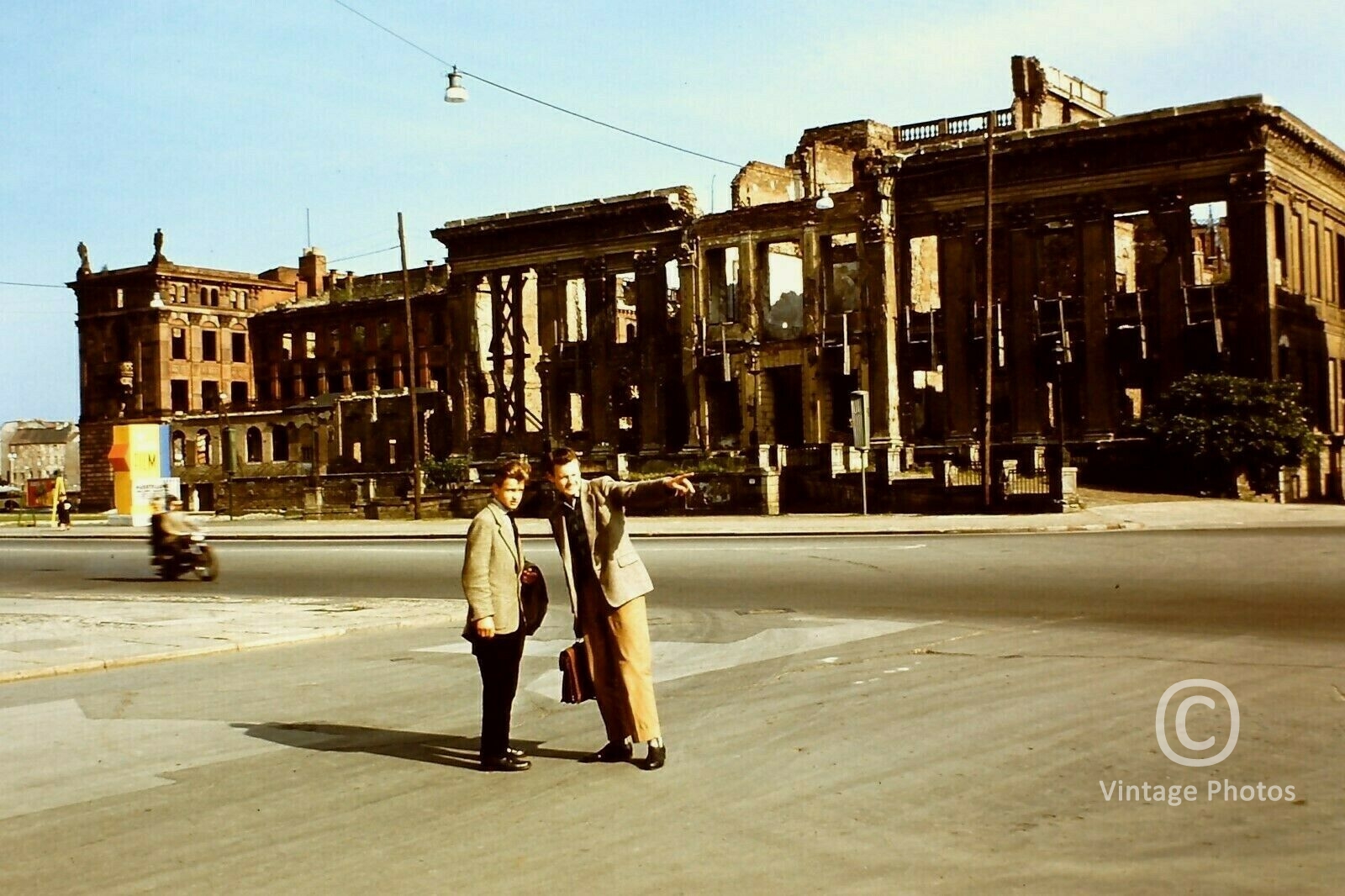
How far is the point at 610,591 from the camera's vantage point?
752 centimetres

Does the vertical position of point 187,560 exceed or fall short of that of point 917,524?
it exceeds it

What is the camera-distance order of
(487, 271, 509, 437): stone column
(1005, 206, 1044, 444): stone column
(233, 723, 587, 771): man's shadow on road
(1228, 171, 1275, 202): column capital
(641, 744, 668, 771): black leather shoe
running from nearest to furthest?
(641, 744, 668, 771): black leather shoe → (233, 723, 587, 771): man's shadow on road → (1228, 171, 1275, 202): column capital → (1005, 206, 1044, 444): stone column → (487, 271, 509, 437): stone column

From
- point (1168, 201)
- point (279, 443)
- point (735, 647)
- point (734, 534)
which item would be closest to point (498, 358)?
point (279, 443)

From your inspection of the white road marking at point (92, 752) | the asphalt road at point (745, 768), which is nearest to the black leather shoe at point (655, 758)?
the asphalt road at point (745, 768)

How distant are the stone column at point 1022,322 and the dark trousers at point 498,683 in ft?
139

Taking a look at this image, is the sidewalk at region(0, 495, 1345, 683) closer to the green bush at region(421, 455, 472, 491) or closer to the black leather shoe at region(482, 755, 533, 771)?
the black leather shoe at region(482, 755, 533, 771)

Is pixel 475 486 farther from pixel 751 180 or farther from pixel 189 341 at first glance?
pixel 189 341

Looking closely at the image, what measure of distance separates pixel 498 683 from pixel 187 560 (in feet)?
57.4

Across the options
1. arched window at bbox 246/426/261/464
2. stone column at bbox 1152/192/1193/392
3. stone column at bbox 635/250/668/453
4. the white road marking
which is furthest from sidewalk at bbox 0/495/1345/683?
arched window at bbox 246/426/261/464

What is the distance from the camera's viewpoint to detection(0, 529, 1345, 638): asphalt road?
47.0 ft

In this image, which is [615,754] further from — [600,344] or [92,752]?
[600,344]

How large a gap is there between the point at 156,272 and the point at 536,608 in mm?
86531

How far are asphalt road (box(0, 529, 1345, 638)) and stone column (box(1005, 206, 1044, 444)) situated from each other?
66.3 feet

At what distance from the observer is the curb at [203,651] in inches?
461
